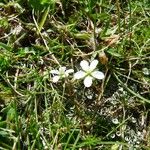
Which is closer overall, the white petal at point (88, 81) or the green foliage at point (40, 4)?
the white petal at point (88, 81)

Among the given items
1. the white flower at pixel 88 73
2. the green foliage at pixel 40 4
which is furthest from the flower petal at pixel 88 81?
the green foliage at pixel 40 4

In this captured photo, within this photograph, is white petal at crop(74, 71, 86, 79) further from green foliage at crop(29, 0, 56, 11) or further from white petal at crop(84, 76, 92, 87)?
green foliage at crop(29, 0, 56, 11)

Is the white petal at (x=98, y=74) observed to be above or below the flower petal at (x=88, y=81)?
above

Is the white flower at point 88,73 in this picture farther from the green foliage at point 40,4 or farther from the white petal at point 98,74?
the green foliage at point 40,4

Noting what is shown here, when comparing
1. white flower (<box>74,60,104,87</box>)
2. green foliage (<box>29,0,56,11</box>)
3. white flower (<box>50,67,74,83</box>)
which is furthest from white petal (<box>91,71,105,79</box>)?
green foliage (<box>29,0,56,11</box>)

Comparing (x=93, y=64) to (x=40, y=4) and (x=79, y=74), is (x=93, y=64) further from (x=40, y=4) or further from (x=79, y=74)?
(x=40, y=4)

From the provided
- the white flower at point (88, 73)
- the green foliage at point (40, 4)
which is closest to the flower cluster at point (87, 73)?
the white flower at point (88, 73)

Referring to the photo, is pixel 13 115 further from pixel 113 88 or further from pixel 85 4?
pixel 85 4

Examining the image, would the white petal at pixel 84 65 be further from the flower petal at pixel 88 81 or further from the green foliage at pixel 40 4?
the green foliage at pixel 40 4
